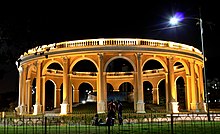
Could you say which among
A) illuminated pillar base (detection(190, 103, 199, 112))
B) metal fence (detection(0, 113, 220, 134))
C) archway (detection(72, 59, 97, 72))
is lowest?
metal fence (detection(0, 113, 220, 134))

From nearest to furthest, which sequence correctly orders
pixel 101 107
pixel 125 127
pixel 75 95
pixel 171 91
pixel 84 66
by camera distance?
pixel 125 127, pixel 101 107, pixel 171 91, pixel 75 95, pixel 84 66

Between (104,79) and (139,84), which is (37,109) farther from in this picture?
(139,84)

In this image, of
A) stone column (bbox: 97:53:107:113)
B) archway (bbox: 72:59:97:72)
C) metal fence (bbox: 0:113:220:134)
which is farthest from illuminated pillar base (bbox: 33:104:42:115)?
archway (bbox: 72:59:97:72)

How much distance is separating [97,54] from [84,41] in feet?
7.14

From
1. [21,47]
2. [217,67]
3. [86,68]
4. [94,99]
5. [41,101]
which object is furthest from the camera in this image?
[86,68]

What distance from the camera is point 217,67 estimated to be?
204 feet

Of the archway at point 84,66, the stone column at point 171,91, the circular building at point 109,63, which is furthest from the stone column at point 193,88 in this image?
the archway at point 84,66

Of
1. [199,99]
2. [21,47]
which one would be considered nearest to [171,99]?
[199,99]

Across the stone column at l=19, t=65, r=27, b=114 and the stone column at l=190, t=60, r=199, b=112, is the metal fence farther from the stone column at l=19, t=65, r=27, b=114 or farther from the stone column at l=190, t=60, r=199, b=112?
the stone column at l=190, t=60, r=199, b=112

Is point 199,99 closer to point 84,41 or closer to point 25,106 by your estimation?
point 84,41

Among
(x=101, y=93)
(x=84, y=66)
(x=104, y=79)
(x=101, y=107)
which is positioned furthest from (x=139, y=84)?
(x=84, y=66)

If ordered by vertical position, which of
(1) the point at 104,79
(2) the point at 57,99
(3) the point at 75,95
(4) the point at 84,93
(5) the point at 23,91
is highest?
(1) the point at 104,79

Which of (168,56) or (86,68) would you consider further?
(86,68)

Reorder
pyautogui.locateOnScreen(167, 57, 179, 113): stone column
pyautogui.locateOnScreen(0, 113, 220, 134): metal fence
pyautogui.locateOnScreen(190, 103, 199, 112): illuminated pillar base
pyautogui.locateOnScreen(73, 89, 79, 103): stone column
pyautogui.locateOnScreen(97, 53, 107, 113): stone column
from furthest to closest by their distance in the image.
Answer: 1. pyautogui.locateOnScreen(73, 89, 79, 103): stone column
2. pyautogui.locateOnScreen(190, 103, 199, 112): illuminated pillar base
3. pyautogui.locateOnScreen(167, 57, 179, 113): stone column
4. pyautogui.locateOnScreen(97, 53, 107, 113): stone column
5. pyautogui.locateOnScreen(0, 113, 220, 134): metal fence
